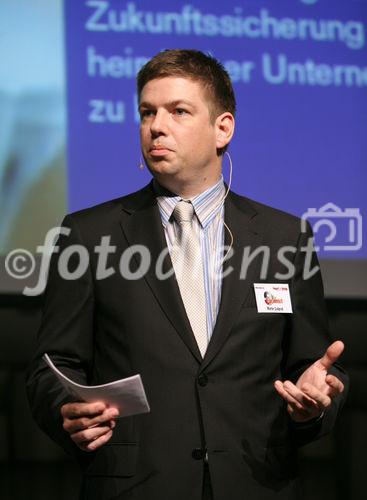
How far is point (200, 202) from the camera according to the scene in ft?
7.80

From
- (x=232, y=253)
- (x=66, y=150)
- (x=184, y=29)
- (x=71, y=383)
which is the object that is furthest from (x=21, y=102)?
(x=71, y=383)

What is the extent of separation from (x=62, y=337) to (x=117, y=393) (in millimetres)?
343

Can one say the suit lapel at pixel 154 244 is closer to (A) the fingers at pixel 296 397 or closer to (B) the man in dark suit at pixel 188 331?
(B) the man in dark suit at pixel 188 331

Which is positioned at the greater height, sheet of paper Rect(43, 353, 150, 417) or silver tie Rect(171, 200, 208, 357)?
silver tie Rect(171, 200, 208, 357)

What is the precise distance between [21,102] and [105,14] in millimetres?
515

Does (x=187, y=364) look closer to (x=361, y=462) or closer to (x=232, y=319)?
(x=232, y=319)

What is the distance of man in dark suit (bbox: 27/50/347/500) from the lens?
2092mm

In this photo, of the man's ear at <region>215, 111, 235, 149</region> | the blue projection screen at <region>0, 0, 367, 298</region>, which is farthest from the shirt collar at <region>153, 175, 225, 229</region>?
the blue projection screen at <region>0, 0, 367, 298</region>

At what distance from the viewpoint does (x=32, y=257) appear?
11.8ft

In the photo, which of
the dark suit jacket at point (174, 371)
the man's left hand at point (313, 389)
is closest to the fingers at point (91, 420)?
the dark suit jacket at point (174, 371)

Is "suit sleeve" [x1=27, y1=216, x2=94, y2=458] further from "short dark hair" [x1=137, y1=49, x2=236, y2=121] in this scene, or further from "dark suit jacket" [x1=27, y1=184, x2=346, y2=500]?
"short dark hair" [x1=137, y1=49, x2=236, y2=121]

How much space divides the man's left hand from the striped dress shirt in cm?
30

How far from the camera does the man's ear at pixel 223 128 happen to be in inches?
96.1

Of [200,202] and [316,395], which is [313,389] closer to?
[316,395]
